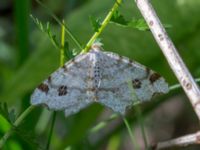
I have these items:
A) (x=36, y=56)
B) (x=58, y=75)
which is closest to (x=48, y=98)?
(x=58, y=75)

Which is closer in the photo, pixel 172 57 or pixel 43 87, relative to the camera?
pixel 172 57

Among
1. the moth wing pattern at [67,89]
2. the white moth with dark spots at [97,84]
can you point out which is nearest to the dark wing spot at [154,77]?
the white moth with dark spots at [97,84]

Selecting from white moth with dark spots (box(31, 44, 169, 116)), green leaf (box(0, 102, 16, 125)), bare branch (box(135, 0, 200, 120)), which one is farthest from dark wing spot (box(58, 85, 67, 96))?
bare branch (box(135, 0, 200, 120))

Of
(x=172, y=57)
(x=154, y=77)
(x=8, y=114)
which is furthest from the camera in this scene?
(x=154, y=77)

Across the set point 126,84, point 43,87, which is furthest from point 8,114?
point 126,84

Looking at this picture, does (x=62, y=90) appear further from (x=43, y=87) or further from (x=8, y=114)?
(x=8, y=114)

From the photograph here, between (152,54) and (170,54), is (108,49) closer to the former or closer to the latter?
(152,54)
